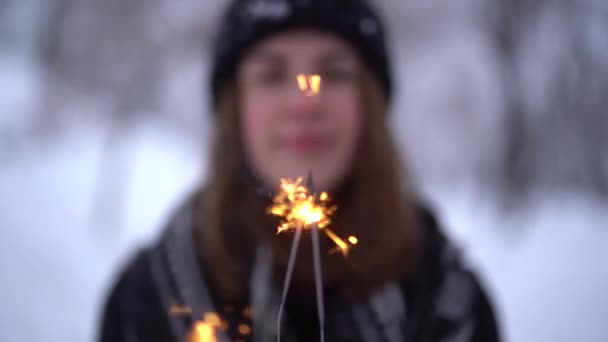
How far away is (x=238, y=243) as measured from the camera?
17.1 inches

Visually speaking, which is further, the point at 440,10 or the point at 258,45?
the point at 440,10

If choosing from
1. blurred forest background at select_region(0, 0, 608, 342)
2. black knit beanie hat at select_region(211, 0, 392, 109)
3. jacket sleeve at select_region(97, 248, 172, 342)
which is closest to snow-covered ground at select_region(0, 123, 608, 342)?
blurred forest background at select_region(0, 0, 608, 342)

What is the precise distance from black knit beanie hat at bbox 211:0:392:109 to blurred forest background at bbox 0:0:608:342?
1.23 feet

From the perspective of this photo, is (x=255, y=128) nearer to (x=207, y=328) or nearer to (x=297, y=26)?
(x=297, y=26)

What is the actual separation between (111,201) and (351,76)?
0.64 metres

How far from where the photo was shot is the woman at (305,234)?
360mm

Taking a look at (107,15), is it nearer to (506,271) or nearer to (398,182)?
(398,182)

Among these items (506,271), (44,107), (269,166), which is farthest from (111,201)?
(506,271)

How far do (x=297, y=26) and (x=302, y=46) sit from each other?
26 mm

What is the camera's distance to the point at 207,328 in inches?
15.8

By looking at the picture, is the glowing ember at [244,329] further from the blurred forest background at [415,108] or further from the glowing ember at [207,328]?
the blurred forest background at [415,108]

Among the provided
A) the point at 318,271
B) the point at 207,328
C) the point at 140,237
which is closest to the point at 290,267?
the point at 318,271

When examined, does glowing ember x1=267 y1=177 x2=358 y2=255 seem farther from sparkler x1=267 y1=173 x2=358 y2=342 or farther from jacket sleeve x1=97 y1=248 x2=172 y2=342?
jacket sleeve x1=97 y1=248 x2=172 y2=342

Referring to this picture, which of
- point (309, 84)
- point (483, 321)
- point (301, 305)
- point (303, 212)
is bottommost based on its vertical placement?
point (483, 321)
